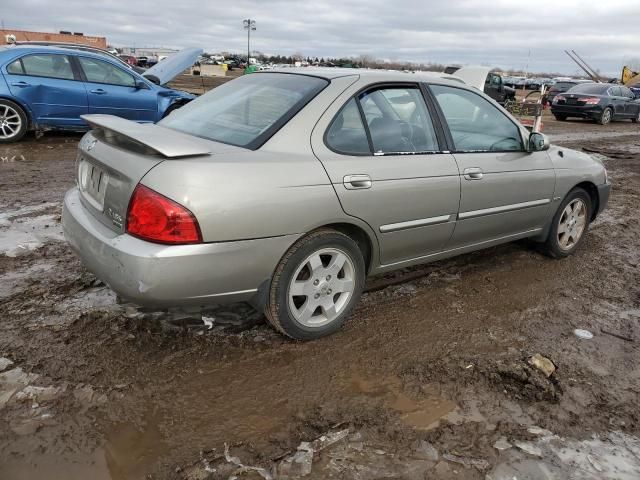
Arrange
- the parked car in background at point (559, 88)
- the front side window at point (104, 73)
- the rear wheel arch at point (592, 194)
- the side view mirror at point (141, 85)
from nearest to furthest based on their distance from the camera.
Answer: the rear wheel arch at point (592, 194) < the front side window at point (104, 73) < the side view mirror at point (141, 85) < the parked car in background at point (559, 88)

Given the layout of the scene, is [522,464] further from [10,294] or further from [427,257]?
[10,294]

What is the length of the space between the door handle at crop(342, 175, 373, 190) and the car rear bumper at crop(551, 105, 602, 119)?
19.7 meters

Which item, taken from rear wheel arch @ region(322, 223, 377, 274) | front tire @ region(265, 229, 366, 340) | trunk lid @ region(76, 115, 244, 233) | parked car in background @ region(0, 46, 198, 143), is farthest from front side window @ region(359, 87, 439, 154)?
parked car in background @ region(0, 46, 198, 143)

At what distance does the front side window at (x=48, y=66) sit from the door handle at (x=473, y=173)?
7.98 m

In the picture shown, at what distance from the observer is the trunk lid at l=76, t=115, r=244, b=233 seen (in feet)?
8.99

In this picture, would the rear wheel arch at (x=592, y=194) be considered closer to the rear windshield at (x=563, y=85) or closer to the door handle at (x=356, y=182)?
the door handle at (x=356, y=182)

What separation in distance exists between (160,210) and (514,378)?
212 centimetres

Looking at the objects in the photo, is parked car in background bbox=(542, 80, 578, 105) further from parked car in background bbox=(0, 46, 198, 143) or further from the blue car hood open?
parked car in background bbox=(0, 46, 198, 143)

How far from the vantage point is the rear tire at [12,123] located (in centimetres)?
886

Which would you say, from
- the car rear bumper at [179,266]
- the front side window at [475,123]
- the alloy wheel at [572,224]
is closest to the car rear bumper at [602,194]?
the alloy wheel at [572,224]

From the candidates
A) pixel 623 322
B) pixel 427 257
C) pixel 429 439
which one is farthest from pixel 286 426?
pixel 623 322

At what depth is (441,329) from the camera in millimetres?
3566

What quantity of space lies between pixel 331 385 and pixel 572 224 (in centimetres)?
327

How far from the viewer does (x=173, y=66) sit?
11875mm
